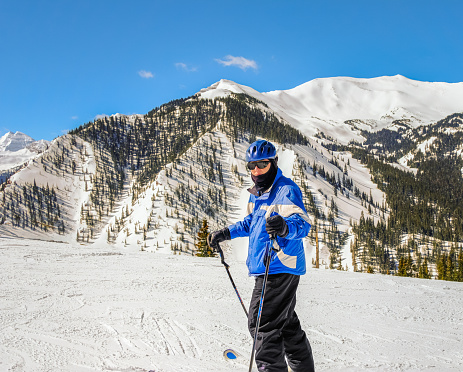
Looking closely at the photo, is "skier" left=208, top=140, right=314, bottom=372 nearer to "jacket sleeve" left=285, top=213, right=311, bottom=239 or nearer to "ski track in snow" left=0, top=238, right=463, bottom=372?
"jacket sleeve" left=285, top=213, right=311, bottom=239

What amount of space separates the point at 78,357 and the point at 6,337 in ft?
4.60

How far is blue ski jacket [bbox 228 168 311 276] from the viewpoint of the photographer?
113 inches

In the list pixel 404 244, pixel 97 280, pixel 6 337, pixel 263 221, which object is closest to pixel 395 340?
pixel 263 221

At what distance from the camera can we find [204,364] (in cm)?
374

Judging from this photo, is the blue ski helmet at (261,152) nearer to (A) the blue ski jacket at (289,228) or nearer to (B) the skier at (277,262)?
(B) the skier at (277,262)

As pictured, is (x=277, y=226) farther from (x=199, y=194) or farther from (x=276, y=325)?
(x=199, y=194)

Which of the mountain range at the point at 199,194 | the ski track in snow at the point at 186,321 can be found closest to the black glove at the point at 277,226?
the ski track in snow at the point at 186,321

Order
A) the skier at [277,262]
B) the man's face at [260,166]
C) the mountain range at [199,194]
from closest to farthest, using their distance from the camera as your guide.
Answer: the skier at [277,262] < the man's face at [260,166] < the mountain range at [199,194]

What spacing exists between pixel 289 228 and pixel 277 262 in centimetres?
49

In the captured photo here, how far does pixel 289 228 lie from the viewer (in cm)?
277

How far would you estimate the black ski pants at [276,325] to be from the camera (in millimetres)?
2979

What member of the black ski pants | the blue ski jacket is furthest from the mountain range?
the blue ski jacket

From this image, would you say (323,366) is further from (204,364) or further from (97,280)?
(97,280)

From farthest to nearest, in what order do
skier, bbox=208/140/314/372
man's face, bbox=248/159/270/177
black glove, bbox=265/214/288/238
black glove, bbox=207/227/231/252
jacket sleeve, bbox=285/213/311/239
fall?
black glove, bbox=207/227/231/252 → man's face, bbox=248/159/270/177 → skier, bbox=208/140/314/372 → jacket sleeve, bbox=285/213/311/239 → black glove, bbox=265/214/288/238
